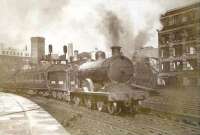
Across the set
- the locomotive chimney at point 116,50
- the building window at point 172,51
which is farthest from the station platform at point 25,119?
the building window at point 172,51

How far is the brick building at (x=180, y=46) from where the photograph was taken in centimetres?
389

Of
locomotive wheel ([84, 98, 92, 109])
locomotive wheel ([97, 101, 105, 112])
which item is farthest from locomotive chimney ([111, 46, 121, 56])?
locomotive wheel ([84, 98, 92, 109])

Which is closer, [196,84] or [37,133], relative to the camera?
[196,84]

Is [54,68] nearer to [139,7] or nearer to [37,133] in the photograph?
[37,133]

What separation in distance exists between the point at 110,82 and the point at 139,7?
7.59ft

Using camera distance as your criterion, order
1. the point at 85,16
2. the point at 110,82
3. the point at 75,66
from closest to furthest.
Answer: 1. the point at 85,16
2. the point at 110,82
3. the point at 75,66

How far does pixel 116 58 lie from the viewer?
602 cm

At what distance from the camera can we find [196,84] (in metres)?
3.92

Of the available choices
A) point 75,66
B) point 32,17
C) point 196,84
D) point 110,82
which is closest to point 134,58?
point 110,82

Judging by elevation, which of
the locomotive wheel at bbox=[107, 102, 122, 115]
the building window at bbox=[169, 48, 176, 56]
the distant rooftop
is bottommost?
the locomotive wheel at bbox=[107, 102, 122, 115]

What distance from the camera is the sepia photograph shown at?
4.10 metres

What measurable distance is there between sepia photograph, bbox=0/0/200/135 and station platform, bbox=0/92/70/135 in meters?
0.02

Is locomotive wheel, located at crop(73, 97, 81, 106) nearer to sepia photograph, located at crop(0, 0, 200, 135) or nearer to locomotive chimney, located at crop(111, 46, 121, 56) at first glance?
sepia photograph, located at crop(0, 0, 200, 135)

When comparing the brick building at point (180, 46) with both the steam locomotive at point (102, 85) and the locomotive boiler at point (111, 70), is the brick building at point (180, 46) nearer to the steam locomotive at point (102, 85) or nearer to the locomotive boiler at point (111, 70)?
the steam locomotive at point (102, 85)
